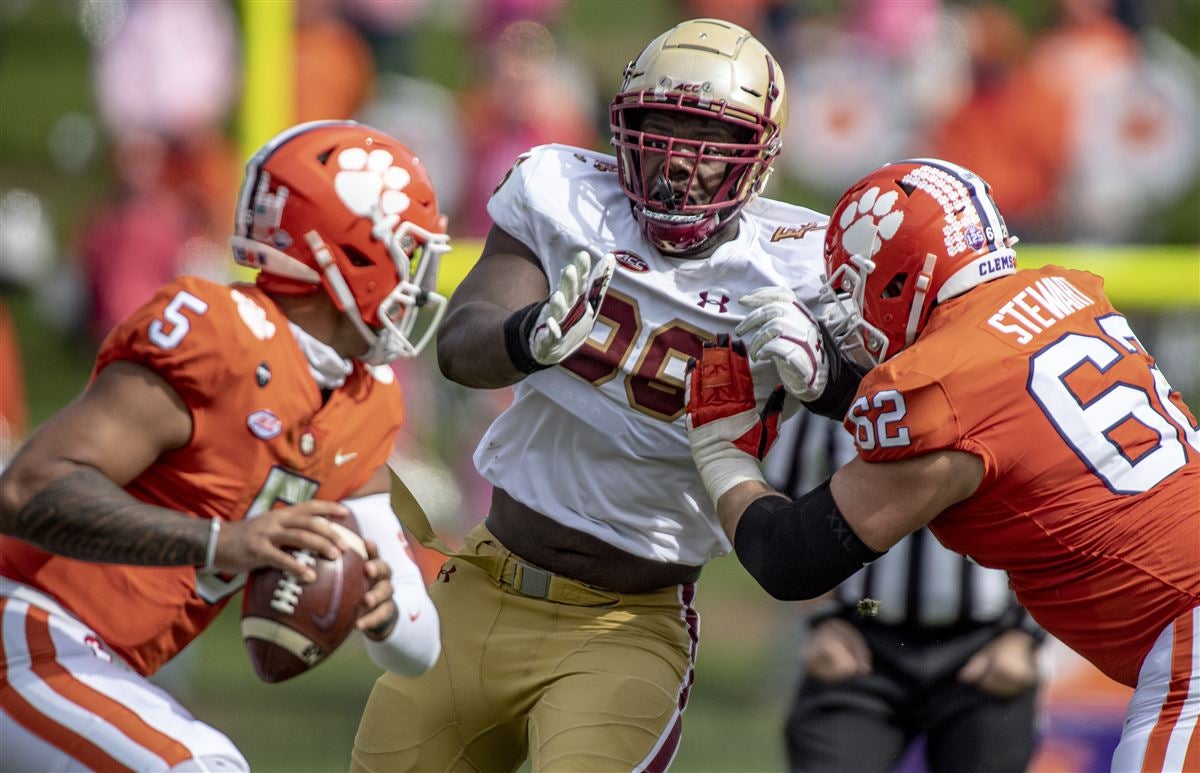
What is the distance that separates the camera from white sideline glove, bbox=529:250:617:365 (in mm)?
3152

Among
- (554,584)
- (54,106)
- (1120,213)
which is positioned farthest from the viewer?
(54,106)

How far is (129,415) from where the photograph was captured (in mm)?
2838

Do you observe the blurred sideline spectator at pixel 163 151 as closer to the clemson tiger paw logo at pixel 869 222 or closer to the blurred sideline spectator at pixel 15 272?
the blurred sideline spectator at pixel 15 272

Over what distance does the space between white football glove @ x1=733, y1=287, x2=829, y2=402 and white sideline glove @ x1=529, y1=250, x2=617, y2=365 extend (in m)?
0.35

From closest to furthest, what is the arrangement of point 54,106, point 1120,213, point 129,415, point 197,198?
point 129,415 → point 1120,213 → point 197,198 → point 54,106

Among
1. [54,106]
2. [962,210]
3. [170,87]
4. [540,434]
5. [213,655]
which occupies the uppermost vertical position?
[962,210]

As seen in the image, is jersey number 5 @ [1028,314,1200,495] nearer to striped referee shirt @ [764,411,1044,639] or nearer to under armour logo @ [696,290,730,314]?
under armour logo @ [696,290,730,314]

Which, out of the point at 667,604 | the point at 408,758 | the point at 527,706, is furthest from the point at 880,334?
the point at 408,758

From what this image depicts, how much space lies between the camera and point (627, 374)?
345cm

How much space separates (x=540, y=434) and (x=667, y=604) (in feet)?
1.50

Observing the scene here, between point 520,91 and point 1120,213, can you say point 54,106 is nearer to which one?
point 520,91

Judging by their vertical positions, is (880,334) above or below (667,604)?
above

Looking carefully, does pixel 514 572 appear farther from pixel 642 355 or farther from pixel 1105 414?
pixel 1105 414

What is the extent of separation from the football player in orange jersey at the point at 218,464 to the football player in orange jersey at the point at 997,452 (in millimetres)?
681
